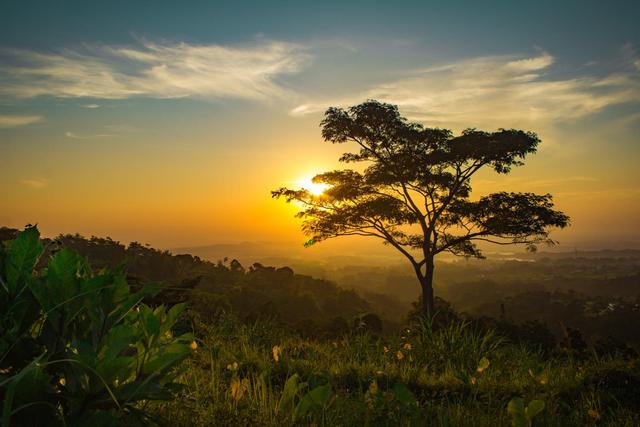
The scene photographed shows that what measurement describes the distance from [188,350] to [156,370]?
10 cm

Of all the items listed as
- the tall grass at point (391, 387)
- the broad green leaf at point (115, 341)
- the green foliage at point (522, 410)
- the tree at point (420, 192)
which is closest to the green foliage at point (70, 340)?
the broad green leaf at point (115, 341)

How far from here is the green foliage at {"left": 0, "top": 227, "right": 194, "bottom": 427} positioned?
1.06 metres

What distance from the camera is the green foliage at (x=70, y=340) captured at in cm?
106

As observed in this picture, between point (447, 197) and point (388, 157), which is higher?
point (388, 157)

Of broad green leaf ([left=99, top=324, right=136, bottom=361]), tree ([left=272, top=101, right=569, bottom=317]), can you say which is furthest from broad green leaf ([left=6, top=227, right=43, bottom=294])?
tree ([left=272, top=101, right=569, bottom=317])

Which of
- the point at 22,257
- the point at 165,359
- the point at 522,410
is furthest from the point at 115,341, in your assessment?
the point at 522,410

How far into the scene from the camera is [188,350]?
4.16 ft

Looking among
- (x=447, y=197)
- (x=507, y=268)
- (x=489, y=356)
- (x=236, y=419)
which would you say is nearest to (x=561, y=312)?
(x=447, y=197)

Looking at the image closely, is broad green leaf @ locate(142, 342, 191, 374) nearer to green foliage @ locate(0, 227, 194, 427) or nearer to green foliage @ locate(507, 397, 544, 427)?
green foliage @ locate(0, 227, 194, 427)

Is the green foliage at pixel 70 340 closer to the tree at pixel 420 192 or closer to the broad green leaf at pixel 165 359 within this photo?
the broad green leaf at pixel 165 359

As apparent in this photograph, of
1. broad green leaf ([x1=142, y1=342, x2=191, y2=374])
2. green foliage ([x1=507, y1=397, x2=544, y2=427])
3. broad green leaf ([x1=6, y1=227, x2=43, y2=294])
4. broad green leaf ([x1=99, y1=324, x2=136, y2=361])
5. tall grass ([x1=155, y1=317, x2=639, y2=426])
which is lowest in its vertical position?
tall grass ([x1=155, y1=317, x2=639, y2=426])

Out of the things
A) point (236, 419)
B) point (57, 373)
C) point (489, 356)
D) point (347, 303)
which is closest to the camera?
point (57, 373)

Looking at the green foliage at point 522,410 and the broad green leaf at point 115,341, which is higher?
the broad green leaf at point 115,341

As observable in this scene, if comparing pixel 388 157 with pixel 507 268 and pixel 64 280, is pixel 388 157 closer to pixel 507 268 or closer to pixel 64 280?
pixel 64 280
